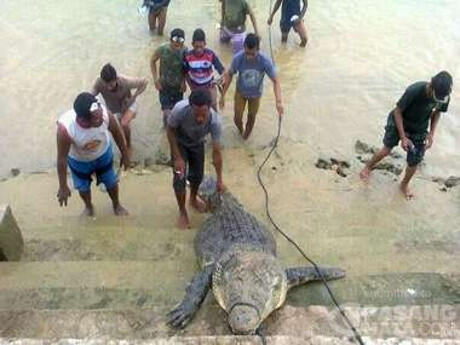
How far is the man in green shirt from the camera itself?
33.1 ft

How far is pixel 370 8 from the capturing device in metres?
13.0

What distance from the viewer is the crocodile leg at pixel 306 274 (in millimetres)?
4996

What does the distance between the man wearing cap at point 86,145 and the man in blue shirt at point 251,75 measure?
88.4 inches

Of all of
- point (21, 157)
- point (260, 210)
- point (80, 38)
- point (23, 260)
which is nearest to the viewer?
point (23, 260)

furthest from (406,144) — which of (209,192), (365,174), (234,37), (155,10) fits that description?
(155,10)

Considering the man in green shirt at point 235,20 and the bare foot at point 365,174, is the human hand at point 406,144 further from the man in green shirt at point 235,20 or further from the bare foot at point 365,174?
the man in green shirt at point 235,20

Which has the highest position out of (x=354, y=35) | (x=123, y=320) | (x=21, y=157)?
(x=354, y=35)

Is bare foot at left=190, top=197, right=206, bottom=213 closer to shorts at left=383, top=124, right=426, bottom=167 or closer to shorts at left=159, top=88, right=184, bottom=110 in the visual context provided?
shorts at left=159, top=88, right=184, bottom=110

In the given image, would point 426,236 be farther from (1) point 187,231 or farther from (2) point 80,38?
(2) point 80,38

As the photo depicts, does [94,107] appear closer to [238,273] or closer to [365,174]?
[238,273]

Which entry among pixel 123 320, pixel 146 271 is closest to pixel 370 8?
pixel 146 271

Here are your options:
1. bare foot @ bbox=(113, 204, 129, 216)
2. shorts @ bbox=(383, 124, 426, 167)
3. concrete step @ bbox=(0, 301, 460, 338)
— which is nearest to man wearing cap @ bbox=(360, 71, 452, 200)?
shorts @ bbox=(383, 124, 426, 167)

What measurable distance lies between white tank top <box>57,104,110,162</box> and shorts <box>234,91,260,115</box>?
280cm

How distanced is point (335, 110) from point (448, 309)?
19.5 ft
